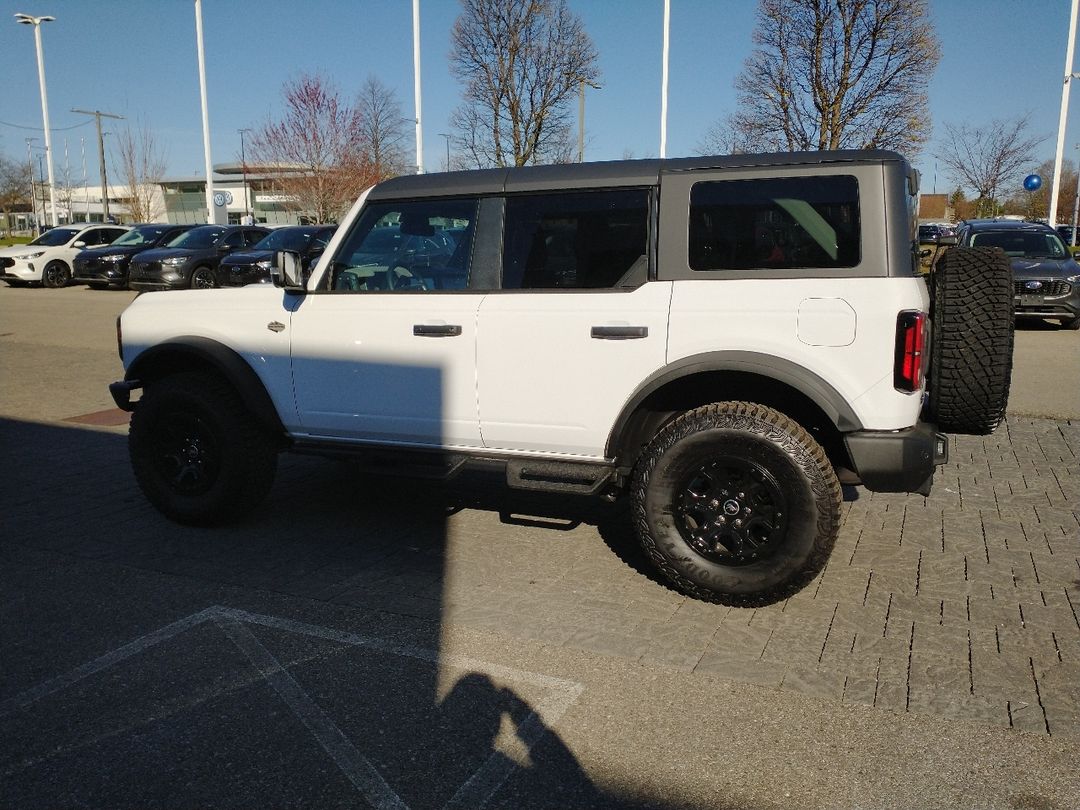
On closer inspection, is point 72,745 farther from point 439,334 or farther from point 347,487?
point 347,487

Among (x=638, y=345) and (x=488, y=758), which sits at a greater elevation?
(x=638, y=345)

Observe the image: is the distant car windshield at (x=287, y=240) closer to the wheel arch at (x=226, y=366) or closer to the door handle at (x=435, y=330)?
the wheel arch at (x=226, y=366)

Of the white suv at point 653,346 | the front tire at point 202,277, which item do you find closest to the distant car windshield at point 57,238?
the front tire at point 202,277

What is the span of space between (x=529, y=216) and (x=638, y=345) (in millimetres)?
898

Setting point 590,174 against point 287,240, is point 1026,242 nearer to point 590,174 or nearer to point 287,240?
point 590,174

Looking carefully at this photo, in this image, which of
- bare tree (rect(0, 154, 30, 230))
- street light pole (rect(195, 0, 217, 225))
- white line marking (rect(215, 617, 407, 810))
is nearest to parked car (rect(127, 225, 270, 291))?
street light pole (rect(195, 0, 217, 225))

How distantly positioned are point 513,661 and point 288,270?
241 cm

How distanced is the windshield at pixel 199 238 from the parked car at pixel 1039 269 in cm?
1614

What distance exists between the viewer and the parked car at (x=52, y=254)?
80.3 feet

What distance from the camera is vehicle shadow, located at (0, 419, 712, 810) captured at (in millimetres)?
Result: 2879

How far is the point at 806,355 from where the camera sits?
4004mm

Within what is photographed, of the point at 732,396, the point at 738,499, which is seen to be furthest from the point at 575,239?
the point at 738,499

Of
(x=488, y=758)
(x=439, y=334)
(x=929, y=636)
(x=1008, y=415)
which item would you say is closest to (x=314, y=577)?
(x=439, y=334)

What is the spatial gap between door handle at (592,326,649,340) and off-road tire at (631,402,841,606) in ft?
1.42
